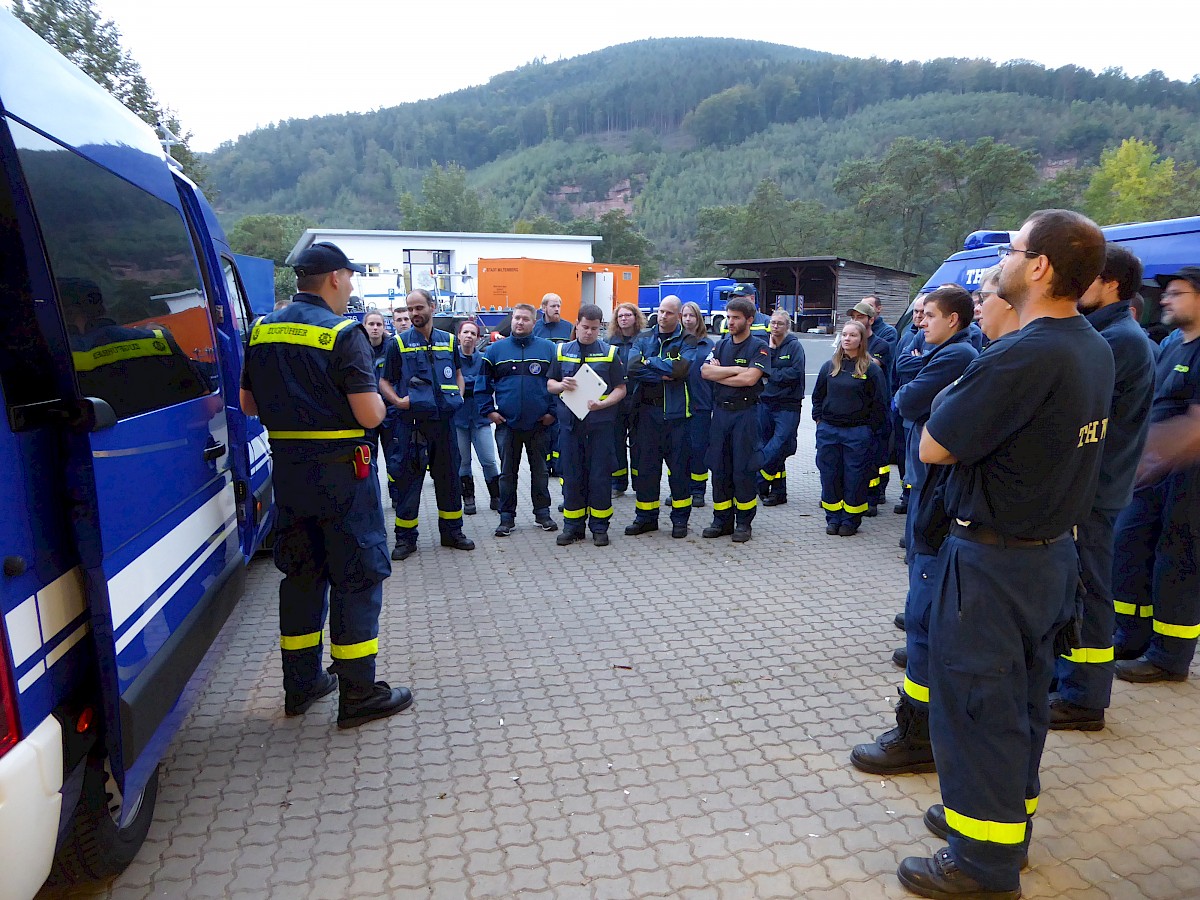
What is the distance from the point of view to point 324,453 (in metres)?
3.12

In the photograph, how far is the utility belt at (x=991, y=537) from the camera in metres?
2.10

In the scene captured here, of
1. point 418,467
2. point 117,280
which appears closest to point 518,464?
point 418,467

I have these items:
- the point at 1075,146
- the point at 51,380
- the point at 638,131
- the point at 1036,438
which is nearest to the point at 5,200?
the point at 51,380

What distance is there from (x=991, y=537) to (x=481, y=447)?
5677mm

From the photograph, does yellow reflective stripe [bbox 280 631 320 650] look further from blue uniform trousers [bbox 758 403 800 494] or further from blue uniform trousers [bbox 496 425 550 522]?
blue uniform trousers [bbox 758 403 800 494]

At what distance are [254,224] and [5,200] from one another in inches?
2630

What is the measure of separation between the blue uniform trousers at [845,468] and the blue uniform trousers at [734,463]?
69 centimetres

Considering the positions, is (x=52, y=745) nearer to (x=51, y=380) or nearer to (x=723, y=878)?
(x=51, y=380)

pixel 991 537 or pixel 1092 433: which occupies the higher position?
pixel 1092 433

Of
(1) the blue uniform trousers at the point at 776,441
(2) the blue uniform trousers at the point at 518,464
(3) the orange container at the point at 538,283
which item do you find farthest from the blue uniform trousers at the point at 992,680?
(3) the orange container at the point at 538,283

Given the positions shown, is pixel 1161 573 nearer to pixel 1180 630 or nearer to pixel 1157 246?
pixel 1180 630

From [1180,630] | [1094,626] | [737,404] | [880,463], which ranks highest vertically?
[737,404]

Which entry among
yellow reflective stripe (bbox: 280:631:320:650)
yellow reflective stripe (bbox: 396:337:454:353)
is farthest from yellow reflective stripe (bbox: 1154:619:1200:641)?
yellow reflective stripe (bbox: 396:337:454:353)

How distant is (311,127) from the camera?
506 feet
